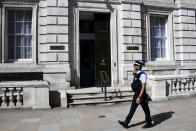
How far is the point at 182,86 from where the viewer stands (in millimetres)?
9461

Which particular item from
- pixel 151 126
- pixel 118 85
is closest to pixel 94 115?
pixel 151 126

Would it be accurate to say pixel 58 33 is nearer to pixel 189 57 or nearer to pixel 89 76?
pixel 89 76

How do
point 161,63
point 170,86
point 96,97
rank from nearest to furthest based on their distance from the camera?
point 96,97 → point 170,86 → point 161,63

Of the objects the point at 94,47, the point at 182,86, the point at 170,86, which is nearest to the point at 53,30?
the point at 94,47

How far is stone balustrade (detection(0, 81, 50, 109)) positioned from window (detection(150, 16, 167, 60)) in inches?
301

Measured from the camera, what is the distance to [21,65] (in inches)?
380

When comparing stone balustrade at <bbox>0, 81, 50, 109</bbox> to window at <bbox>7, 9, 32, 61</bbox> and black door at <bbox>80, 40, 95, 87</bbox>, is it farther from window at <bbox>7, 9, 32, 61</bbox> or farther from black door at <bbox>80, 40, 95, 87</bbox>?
black door at <bbox>80, 40, 95, 87</bbox>

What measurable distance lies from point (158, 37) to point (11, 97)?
378 inches

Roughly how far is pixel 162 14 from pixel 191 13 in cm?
218

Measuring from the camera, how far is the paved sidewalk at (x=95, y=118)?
5.23m

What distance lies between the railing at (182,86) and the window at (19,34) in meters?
7.89

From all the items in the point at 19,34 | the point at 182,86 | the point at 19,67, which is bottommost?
the point at 182,86

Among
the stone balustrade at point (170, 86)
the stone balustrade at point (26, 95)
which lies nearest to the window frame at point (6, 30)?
the stone balustrade at point (26, 95)

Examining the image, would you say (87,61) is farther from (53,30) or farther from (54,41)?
(53,30)
